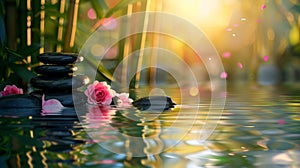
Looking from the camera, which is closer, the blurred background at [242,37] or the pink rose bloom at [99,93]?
the pink rose bloom at [99,93]

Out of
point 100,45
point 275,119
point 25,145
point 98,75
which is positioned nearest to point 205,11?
point 100,45

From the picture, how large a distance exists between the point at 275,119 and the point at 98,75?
949 mm

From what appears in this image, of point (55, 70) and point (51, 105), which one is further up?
point (55, 70)

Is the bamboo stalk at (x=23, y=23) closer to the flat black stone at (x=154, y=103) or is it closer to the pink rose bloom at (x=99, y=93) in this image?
the pink rose bloom at (x=99, y=93)

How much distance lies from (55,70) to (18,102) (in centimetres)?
24

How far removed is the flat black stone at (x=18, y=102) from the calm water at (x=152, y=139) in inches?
8.1

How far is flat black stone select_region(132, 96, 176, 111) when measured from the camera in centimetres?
218

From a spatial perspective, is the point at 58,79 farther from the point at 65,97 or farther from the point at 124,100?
the point at 124,100

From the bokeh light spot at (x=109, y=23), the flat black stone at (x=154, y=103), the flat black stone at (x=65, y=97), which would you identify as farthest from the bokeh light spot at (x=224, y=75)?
the flat black stone at (x=65, y=97)

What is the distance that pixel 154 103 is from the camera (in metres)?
2.27

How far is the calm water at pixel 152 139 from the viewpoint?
3.51ft

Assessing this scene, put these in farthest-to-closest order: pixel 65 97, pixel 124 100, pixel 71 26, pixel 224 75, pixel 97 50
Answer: pixel 224 75 → pixel 97 50 → pixel 71 26 → pixel 124 100 → pixel 65 97

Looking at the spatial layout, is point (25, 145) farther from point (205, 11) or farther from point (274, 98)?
point (205, 11)

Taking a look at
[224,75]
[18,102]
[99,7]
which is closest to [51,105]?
[18,102]
